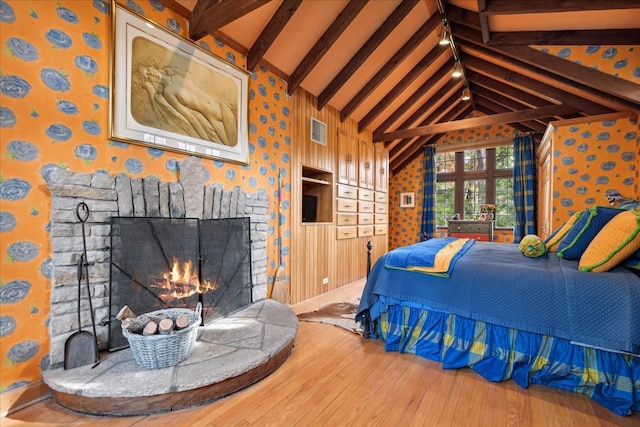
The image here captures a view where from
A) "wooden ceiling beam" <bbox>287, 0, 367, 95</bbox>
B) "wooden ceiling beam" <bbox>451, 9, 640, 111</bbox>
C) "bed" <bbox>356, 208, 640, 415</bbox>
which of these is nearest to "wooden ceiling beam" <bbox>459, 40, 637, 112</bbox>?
"wooden ceiling beam" <bbox>451, 9, 640, 111</bbox>

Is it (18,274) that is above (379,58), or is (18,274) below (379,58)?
below

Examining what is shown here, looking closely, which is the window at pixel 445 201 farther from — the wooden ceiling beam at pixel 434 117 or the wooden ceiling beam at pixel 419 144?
the wooden ceiling beam at pixel 434 117

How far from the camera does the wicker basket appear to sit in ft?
5.46

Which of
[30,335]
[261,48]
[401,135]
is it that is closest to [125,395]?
[30,335]

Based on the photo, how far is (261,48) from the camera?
9.15ft

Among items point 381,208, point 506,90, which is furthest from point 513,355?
point 506,90

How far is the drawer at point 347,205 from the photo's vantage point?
173 inches

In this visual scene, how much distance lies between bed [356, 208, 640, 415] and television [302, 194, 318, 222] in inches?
67.1

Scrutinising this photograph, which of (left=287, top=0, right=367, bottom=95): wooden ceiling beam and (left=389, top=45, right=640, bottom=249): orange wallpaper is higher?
(left=287, top=0, right=367, bottom=95): wooden ceiling beam

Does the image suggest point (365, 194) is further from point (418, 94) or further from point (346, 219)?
point (418, 94)

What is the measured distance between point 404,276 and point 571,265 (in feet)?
3.60

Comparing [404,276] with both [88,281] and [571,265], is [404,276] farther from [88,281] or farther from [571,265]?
[88,281]

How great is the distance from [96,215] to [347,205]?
328cm

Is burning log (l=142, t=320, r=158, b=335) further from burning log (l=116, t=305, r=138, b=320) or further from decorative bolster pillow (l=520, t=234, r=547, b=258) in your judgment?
decorative bolster pillow (l=520, t=234, r=547, b=258)
